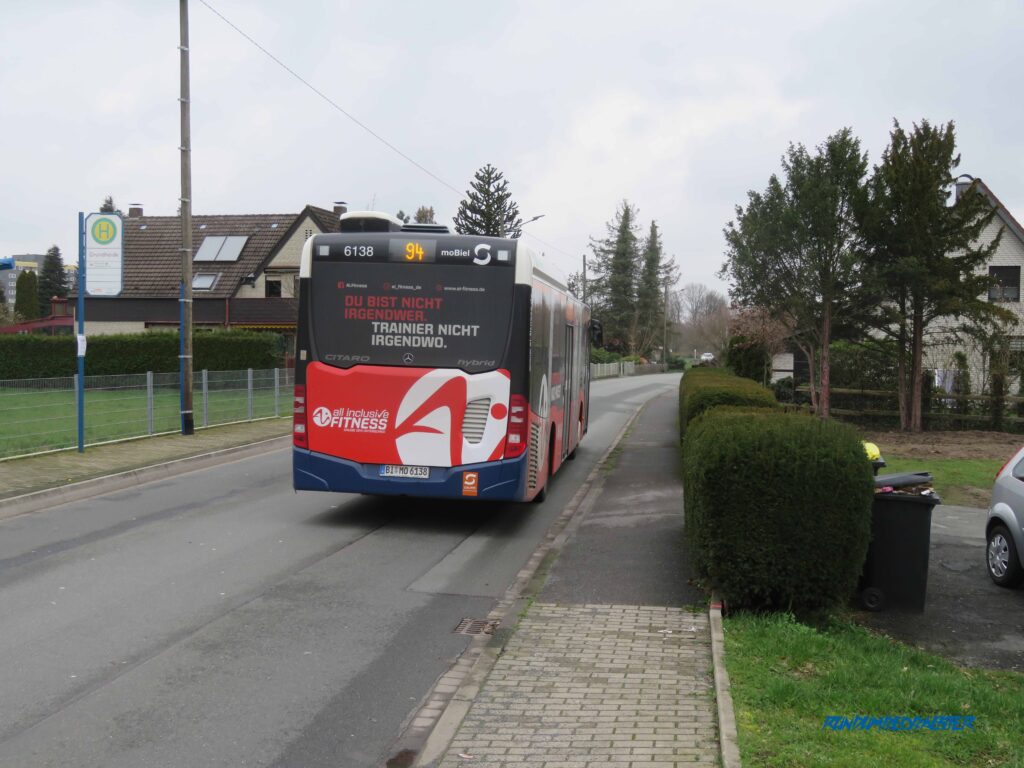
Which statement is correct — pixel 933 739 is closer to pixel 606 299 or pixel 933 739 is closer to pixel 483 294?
pixel 483 294

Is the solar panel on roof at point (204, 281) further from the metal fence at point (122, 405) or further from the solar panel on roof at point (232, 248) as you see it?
the metal fence at point (122, 405)

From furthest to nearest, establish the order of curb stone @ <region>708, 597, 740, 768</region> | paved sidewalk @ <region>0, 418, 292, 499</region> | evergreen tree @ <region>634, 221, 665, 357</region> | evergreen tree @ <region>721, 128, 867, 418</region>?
1. evergreen tree @ <region>634, 221, 665, 357</region>
2. evergreen tree @ <region>721, 128, 867, 418</region>
3. paved sidewalk @ <region>0, 418, 292, 499</region>
4. curb stone @ <region>708, 597, 740, 768</region>

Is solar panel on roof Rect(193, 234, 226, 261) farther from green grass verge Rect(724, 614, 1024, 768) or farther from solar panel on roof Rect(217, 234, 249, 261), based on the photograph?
green grass verge Rect(724, 614, 1024, 768)

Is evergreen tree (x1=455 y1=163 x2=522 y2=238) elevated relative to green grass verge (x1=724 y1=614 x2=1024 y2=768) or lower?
elevated

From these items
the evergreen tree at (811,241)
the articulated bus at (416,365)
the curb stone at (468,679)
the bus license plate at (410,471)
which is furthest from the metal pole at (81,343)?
the evergreen tree at (811,241)

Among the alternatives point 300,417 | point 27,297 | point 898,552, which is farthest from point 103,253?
point 27,297

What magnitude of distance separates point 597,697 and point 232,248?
45982 millimetres

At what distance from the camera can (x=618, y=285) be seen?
295ft

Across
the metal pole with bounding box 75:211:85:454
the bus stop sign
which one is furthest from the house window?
the metal pole with bounding box 75:211:85:454

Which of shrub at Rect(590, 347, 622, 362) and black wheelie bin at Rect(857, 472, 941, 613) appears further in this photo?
shrub at Rect(590, 347, 622, 362)

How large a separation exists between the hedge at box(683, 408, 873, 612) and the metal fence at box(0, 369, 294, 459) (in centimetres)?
1220

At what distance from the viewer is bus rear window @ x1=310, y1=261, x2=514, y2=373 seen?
1001cm

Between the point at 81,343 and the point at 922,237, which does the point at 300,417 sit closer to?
the point at 81,343

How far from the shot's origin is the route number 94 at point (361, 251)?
10.1m
